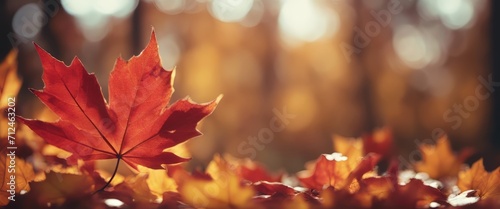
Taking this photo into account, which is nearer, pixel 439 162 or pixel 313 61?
pixel 439 162

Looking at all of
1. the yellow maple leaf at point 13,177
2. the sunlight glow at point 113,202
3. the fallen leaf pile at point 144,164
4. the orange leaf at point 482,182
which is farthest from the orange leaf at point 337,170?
the yellow maple leaf at point 13,177

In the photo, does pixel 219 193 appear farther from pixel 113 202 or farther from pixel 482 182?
pixel 482 182

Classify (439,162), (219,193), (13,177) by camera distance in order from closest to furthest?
(219,193) → (13,177) → (439,162)

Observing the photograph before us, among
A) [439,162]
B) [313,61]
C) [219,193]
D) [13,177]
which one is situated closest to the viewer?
[219,193]

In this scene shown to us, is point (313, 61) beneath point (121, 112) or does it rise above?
above

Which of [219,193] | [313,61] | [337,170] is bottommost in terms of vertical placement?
[219,193]

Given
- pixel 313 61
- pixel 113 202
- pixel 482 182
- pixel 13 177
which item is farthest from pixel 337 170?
pixel 313 61

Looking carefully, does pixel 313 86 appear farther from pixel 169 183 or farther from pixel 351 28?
pixel 169 183
